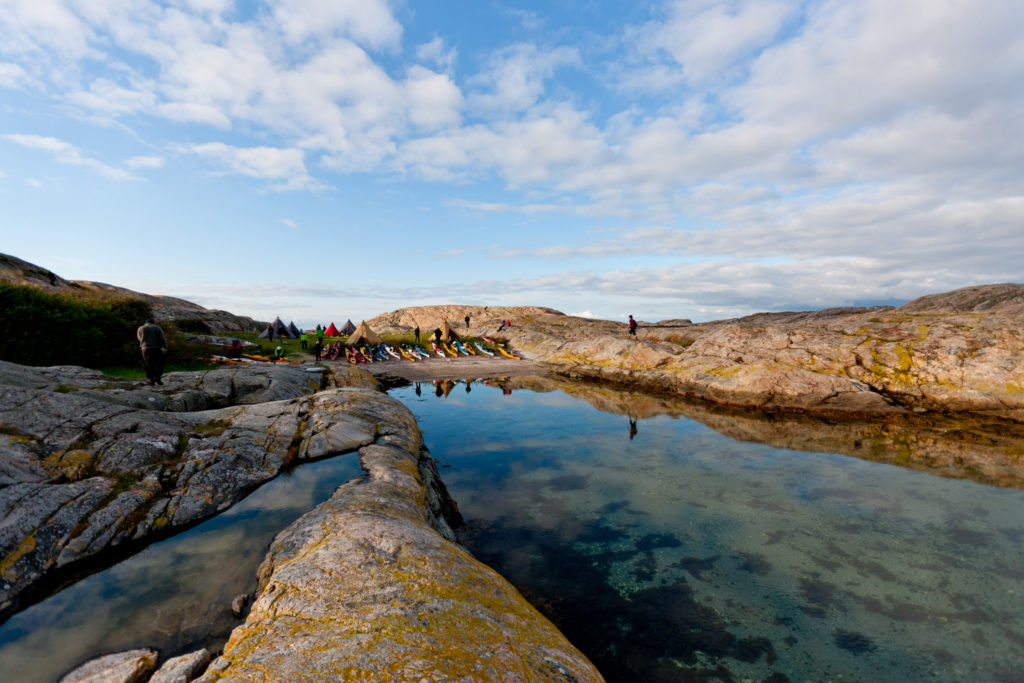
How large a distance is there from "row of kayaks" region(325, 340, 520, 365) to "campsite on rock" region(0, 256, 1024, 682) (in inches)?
598

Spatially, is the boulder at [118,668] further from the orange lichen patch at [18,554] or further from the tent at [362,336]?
the tent at [362,336]

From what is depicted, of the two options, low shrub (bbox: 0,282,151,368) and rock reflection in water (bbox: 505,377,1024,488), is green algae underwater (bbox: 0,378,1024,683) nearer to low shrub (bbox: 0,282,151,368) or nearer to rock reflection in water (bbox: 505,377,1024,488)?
rock reflection in water (bbox: 505,377,1024,488)

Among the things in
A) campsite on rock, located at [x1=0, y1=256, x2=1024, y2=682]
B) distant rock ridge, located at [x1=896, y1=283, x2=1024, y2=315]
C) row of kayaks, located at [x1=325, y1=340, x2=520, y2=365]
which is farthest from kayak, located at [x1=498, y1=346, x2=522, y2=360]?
distant rock ridge, located at [x1=896, y1=283, x2=1024, y2=315]

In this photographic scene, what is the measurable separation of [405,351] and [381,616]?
3380 cm

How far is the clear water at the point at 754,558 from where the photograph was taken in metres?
5.61

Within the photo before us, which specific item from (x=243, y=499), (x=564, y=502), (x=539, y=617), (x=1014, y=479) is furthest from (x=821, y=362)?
(x=243, y=499)

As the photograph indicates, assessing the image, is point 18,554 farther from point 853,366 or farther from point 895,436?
point 853,366

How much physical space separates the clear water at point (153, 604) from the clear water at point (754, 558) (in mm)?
4190

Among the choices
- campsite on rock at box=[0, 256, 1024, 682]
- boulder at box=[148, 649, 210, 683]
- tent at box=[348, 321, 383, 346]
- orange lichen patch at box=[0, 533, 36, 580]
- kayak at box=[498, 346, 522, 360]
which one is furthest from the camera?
kayak at box=[498, 346, 522, 360]

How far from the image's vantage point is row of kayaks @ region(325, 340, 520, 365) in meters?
32.4

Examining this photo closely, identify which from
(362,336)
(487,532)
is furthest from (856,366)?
(362,336)

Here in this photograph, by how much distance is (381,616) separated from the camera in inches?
141

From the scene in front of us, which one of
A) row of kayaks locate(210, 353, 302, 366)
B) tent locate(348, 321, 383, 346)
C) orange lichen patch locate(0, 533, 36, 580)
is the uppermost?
tent locate(348, 321, 383, 346)

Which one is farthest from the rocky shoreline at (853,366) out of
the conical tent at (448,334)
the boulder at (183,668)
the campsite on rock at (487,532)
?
the boulder at (183,668)
